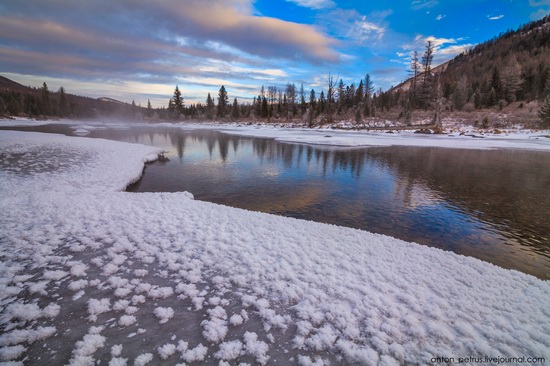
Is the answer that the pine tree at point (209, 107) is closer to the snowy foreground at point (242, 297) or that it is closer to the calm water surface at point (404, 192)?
the calm water surface at point (404, 192)

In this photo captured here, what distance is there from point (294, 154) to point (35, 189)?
16.2 m

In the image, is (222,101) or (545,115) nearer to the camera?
(545,115)

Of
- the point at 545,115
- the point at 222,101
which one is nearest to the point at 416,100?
the point at 545,115

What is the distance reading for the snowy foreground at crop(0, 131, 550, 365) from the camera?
2988mm

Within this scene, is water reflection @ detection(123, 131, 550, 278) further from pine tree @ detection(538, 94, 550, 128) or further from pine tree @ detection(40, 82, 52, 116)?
pine tree @ detection(40, 82, 52, 116)

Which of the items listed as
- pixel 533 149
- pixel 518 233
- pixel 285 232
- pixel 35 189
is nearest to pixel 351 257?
pixel 285 232

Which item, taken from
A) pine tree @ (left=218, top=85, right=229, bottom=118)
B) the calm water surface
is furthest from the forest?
the calm water surface

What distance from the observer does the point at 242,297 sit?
3.87 m

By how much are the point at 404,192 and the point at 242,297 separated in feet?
32.2

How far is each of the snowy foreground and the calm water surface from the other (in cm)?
218

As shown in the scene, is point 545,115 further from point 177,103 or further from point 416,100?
point 177,103

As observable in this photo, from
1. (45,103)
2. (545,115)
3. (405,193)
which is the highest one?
(45,103)

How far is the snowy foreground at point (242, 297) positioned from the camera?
2988 millimetres

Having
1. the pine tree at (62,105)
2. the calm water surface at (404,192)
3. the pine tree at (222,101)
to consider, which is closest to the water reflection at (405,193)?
the calm water surface at (404,192)
